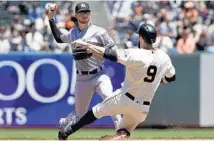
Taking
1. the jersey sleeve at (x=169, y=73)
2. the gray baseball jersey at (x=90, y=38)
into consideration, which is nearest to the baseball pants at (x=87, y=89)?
the gray baseball jersey at (x=90, y=38)

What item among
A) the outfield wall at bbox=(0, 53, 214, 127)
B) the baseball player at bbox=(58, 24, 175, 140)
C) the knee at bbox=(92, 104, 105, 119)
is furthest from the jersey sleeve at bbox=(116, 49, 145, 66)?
the outfield wall at bbox=(0, 53, 214, 127)

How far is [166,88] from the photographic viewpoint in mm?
13375

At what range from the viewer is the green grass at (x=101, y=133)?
461 inches

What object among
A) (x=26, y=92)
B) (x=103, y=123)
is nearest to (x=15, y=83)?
(x=26, y=92)

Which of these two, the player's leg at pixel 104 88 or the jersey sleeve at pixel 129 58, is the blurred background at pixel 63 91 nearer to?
the player's leg at pixel 104 88

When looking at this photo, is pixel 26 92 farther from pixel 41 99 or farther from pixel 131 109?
pixel 131 109

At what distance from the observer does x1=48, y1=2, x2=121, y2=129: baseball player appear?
10305 millimetres

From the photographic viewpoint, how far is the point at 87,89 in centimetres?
1035

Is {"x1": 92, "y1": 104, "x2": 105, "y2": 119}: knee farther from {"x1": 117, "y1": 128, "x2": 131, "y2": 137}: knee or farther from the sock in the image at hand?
{"x1": 117, "y1": 128, "x2": 131, "y2": 137}: knee

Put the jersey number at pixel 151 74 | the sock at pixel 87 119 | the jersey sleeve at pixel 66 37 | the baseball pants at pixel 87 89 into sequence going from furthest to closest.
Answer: the jersey sleeve at pixel 66 37 < the baseball pants at pixel 87 89 < the sock at pixel 87 119 < the jersey number at pixel 151 74

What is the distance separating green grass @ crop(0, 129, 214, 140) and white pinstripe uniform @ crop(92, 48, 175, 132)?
10.1 feet

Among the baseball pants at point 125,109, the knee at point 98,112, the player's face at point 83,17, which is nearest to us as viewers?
the baseball pants at point 125,109

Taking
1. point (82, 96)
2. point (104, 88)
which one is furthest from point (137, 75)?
point (82, 96)

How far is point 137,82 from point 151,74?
0.19 m
